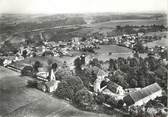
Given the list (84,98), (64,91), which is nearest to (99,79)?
(84,98)

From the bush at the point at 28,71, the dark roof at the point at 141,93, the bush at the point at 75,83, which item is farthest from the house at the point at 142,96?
the bush at the point at 28,71

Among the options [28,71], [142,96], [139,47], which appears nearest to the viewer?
[142,96]

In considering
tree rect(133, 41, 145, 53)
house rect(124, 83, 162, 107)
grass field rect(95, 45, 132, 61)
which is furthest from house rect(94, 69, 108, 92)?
tree rect(133, 41, 145, 53)

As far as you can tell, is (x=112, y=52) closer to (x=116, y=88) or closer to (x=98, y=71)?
(x=98, y=71)

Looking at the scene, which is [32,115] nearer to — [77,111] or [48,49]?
[77,111]

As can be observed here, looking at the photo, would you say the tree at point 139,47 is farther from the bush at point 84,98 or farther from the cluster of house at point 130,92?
the bush at point 84,98

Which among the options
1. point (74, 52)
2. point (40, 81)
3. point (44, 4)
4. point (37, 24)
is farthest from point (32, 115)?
point (44, 4)

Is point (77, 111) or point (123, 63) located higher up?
point (123, 63)
